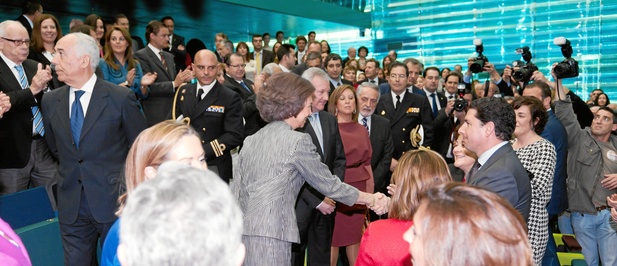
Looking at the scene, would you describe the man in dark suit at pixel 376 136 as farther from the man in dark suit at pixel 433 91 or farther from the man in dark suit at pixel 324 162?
the man in dark suit at pixel 433 91

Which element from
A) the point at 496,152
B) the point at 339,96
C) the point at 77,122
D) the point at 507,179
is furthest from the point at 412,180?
the point at 339,96

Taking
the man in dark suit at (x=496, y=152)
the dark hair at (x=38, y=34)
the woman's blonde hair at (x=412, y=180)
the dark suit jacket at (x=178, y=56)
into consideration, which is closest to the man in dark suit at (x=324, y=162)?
the man in dark suit at (x=496, y=152)

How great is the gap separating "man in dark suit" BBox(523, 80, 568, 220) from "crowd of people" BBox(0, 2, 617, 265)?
0.8 inches

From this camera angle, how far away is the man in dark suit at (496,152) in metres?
2.57

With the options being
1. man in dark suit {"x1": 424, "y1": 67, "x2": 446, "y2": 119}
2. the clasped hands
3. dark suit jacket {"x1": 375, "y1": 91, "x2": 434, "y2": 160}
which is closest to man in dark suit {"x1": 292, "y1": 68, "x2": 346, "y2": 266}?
the clasped hands

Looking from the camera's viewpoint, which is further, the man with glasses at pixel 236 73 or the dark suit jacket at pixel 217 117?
the man with glasses at pixel 236 73

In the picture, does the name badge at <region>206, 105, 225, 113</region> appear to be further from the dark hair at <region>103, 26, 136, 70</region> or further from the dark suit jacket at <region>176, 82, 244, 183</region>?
the dark hair at <region>103, 26, 136, 70</region>

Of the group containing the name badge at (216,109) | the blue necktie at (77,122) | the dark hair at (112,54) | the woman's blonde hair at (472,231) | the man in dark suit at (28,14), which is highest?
the man in dark suit at (28,14)

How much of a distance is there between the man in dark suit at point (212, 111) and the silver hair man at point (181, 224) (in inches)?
135

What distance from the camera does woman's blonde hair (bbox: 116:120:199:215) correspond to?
1975 millimetres

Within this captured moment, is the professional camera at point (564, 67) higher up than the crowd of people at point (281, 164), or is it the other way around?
the professional camera at point (564, 67)

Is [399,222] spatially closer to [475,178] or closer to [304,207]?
[475,178]

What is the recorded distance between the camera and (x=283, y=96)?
299cm

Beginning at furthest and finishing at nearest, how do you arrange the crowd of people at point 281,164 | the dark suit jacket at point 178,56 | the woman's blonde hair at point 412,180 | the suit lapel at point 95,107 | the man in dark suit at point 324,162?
the dark suit jacket at point 178,56, the man in dark suit at point 324,162, the suit lapel at point 95,107, the woman's blonde hair at point 412,180, the crowd of people at point 281,164
